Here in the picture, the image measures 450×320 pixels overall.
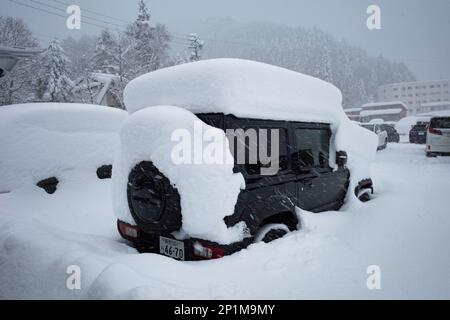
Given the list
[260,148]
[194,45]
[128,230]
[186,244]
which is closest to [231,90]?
[260,148]

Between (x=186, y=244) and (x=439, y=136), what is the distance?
13.1 metres

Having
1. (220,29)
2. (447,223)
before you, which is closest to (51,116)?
(447,223)

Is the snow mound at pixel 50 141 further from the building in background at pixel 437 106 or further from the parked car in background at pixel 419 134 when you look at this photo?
the building in background at pixel 437 106

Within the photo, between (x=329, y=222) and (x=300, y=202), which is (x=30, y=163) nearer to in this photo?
(x=300, y=202)

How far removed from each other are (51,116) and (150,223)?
308 cm

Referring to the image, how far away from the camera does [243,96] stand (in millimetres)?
2951

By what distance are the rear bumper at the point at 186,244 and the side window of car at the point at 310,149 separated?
1.24 metres

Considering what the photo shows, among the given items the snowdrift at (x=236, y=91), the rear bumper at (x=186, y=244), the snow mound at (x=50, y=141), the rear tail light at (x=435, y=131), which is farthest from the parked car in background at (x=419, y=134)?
the rear bumper at (x=186, y=244)

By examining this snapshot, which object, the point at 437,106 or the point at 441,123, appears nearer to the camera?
the point at 441,123

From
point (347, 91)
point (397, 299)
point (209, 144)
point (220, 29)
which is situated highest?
point (220, 29)

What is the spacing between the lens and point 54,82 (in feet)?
84.8

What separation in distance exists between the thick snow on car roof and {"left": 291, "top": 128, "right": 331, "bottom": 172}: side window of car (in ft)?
0.72

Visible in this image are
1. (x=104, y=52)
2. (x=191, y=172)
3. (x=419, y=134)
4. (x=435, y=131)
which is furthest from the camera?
(x=104, y=52)

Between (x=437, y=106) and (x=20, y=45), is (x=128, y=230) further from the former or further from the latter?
(x=437, y=106)
